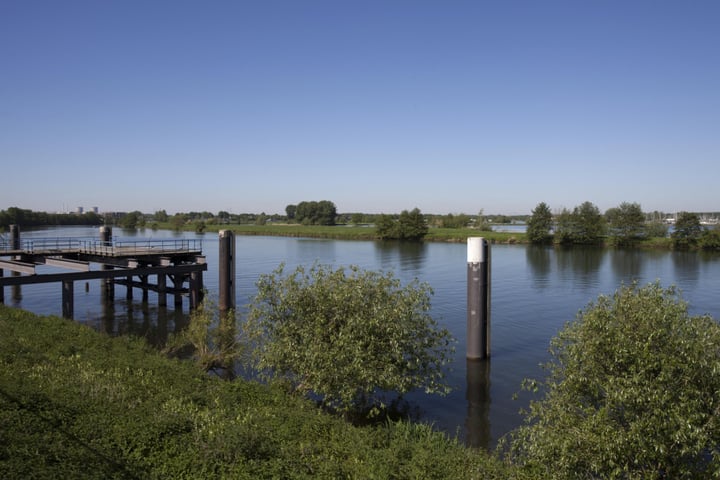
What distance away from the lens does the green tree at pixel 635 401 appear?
9.77m

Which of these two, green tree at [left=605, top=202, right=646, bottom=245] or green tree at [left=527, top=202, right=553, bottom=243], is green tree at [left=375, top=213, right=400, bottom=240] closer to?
green tree at [left=527, top=202, right=553, bottom=243]

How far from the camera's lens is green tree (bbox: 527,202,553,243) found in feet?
359

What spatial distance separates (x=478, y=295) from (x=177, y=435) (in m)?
15.4

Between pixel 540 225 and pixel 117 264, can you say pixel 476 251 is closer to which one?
pixel 117 264

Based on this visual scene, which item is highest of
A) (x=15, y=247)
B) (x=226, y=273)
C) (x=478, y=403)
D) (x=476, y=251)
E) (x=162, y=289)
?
(x=476, y=251)

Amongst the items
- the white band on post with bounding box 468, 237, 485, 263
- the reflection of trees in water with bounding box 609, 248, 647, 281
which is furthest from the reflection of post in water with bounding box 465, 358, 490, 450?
the reflection of trees in water with bounding box 609, 248, 647, 281

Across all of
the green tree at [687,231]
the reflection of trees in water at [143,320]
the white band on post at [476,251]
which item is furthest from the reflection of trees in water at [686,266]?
the reflection of trees in water at [143,320]

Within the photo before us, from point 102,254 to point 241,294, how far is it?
1115 cm

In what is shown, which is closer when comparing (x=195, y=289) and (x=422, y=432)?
(x=422, y=432)

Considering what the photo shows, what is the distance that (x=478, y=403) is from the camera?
20547 millimetres

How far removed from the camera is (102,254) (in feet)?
118

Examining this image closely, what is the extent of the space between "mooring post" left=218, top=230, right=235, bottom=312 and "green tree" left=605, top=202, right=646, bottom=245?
91.2 meters

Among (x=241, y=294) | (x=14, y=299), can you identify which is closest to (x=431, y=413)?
(x=241, y=294)

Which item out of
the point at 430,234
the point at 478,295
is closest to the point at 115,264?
the point at 478,295
